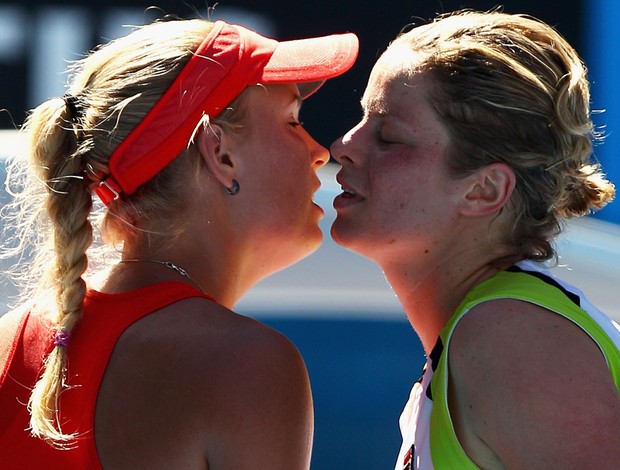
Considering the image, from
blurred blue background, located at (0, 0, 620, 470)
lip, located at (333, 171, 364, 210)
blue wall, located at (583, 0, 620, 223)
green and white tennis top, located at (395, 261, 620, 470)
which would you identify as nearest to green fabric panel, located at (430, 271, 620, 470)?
green and white tennis top, located at (395, 261, 620, 470)

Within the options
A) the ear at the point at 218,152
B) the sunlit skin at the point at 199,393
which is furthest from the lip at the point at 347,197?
the sunlit skin at the point at 199,393

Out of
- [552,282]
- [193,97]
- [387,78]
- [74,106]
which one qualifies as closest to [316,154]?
[387,78]

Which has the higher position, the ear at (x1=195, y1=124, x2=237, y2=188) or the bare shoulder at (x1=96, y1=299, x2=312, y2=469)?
the ear at (x1=195, y1=124, x2=237, y2=188)

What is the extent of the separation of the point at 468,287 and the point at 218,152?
482 millimetres

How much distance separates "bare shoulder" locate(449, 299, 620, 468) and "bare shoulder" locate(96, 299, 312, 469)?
25 centimetres

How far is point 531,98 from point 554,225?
22 cm

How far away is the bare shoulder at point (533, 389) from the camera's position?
1.27m

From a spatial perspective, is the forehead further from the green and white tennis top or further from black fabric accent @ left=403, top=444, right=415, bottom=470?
black fabric accent @ left=403, top=444, right=415, bottom=470

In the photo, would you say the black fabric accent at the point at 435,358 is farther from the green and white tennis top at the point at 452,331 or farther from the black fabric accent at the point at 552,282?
the black fabric accent at the point at 552,282

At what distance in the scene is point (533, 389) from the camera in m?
1.28

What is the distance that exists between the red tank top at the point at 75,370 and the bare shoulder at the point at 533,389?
0.43 meters

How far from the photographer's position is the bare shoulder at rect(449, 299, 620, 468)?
1.27 m

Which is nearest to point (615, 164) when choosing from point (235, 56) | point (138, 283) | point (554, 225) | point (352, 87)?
point (352, 87)

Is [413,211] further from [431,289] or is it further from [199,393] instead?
[199,393]
